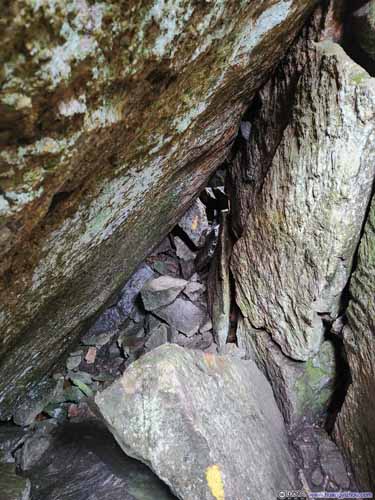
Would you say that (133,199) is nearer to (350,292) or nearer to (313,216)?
(313,216)

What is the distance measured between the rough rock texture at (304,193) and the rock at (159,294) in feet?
3.97

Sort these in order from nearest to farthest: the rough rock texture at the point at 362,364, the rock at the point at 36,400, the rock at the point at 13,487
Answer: the rough rock texture at the point at 362,364
the rock at the point at 13,487
the rock at the point at 36,400

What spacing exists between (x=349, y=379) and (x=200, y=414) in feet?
3.95

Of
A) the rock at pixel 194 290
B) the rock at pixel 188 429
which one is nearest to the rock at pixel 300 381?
the rock at pixel 188 429

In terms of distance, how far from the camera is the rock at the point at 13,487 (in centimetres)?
205

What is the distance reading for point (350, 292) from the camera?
81.0 inches

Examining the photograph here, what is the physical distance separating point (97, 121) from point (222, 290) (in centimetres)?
227

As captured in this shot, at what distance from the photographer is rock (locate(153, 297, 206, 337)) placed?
3648 mm

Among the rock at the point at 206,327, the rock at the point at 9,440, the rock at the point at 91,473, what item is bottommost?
the rock at the point at 206,327

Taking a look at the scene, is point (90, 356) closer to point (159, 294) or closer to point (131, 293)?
point (131, 293)

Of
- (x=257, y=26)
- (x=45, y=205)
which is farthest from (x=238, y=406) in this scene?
(x=257, y=26)

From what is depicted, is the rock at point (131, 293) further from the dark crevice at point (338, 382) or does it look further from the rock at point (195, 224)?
the dark crevice at point (338, 382)

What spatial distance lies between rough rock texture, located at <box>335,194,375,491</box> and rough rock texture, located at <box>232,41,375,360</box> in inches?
3.4

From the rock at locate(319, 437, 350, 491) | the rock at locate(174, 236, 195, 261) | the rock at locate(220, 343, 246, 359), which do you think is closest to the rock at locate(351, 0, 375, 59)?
the rock at locate(220, 343, 246, 359)
